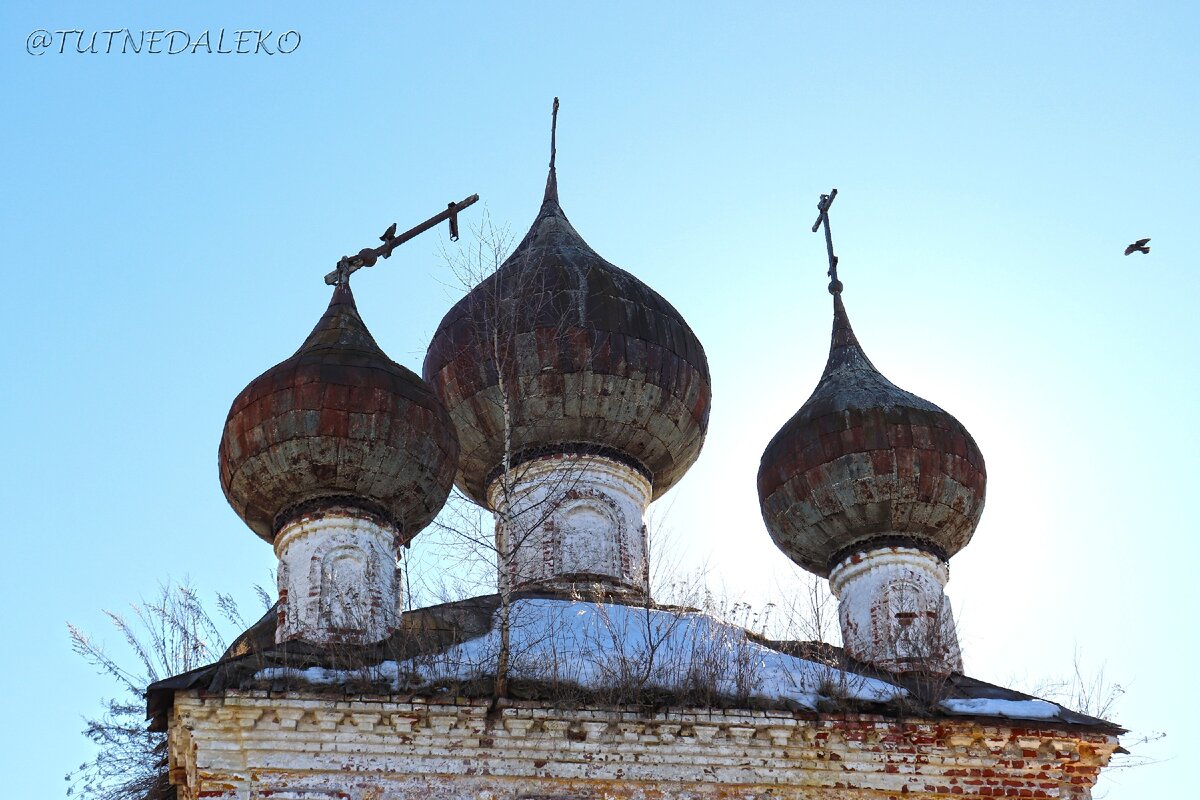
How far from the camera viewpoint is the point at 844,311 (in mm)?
14594

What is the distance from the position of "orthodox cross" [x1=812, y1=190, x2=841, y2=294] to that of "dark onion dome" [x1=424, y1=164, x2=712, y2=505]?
1.43 meters

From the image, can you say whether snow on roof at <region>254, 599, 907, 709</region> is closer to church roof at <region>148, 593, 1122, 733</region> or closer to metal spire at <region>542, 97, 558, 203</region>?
church roof at <region>148, 593, 1122, 733</region>

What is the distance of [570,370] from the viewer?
13.4 m

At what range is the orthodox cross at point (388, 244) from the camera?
1302cm

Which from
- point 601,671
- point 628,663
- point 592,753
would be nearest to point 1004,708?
point 628,663

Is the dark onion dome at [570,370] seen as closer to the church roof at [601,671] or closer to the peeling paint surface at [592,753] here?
the church roof at [601,671]

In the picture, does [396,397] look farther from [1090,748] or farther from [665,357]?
[1090,748]

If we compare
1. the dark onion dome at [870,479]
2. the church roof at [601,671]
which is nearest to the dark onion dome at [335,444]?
the church roof at [601,671]

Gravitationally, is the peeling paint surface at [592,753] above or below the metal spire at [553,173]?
below

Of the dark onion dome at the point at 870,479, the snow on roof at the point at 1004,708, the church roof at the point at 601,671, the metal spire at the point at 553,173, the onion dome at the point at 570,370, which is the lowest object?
the snow on roof at the point at 1004,708

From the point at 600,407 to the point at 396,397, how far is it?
2.30 meters

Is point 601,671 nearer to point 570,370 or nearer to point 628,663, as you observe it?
point 628,663

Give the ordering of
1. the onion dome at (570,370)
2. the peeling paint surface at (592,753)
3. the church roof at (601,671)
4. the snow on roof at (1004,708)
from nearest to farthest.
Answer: the peeling paint surface at (592,753) < the church roof at (601,671) < the snow on roof at (1004,708) < the onion dome at (570,370)

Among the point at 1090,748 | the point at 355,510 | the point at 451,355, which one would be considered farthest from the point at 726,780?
the point at 451,355
